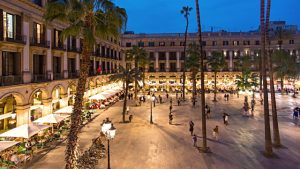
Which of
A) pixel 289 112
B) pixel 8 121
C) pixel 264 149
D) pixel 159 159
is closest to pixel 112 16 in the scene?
pixel 159 159

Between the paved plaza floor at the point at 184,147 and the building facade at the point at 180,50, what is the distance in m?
44.0

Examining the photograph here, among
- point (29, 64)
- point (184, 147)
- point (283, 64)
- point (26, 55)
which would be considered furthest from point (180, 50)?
point (184, 147)

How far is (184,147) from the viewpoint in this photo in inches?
804

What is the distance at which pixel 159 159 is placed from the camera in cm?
1767

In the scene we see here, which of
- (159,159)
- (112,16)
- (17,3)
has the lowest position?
(159,159)

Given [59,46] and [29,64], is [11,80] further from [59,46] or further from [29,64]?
[59,46]

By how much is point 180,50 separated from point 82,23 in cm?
6526

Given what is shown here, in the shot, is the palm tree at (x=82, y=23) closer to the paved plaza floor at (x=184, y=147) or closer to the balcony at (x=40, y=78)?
the paved plaza floor at (x=184, y=147)

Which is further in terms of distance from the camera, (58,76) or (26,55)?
(58,76)

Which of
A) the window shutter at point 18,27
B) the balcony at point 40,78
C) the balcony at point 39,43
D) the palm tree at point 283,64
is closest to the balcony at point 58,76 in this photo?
the balcony at point 40,78

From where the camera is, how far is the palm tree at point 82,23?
474 inches

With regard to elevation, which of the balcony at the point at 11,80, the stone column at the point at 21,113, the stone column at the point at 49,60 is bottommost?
the stone column at the point at 21,113

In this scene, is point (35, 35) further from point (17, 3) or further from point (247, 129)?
point (247, 129)

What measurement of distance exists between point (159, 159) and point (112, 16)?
10.4 metres
